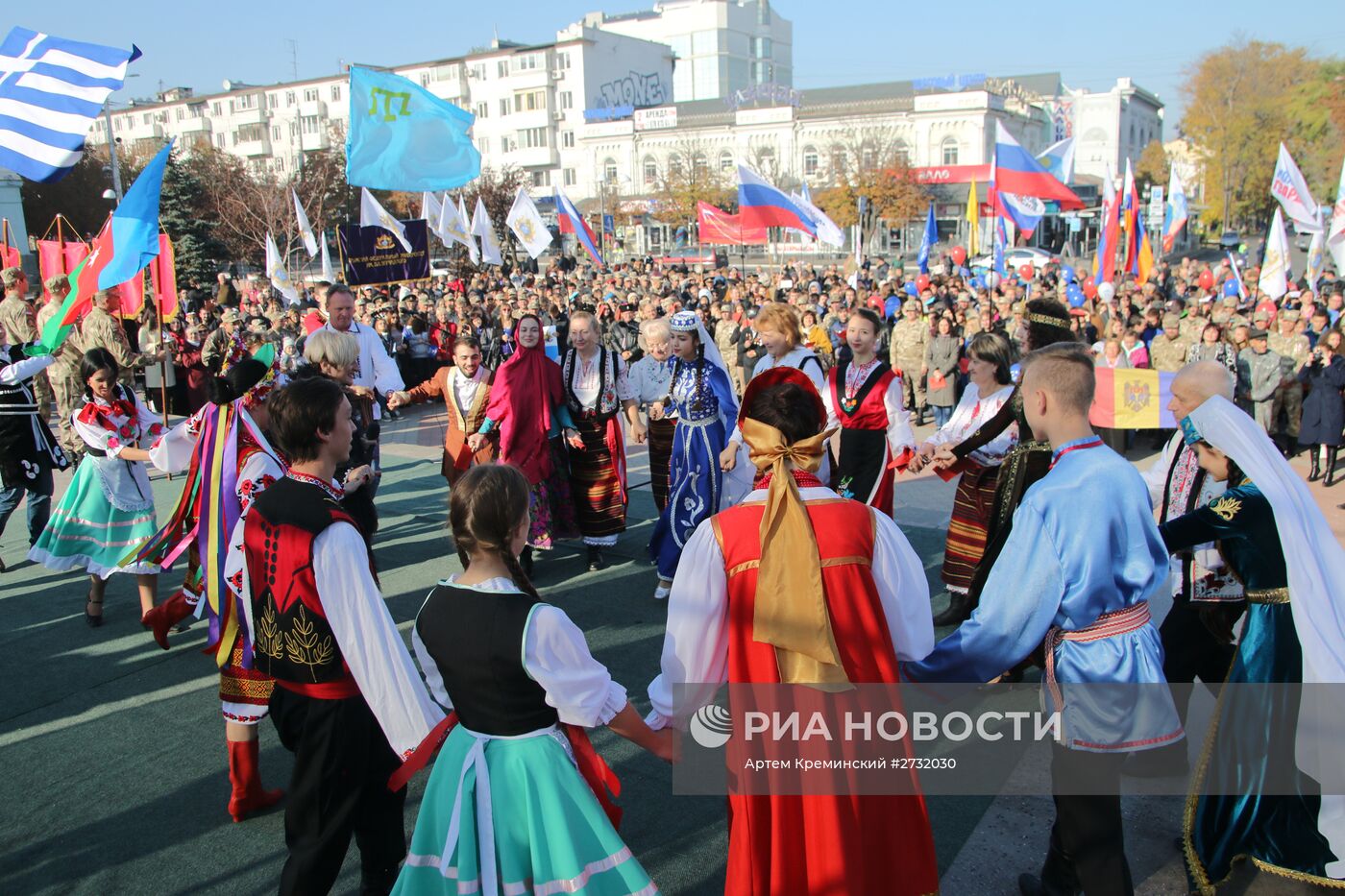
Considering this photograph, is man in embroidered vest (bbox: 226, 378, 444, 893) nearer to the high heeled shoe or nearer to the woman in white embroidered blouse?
the woman in white embroidered blouse

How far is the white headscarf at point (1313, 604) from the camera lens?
2.91 meters

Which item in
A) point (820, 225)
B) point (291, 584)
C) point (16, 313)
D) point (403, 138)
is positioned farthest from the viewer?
point (820, 225)

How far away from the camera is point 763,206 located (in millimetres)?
16531

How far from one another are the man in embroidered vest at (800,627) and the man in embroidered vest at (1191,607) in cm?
139

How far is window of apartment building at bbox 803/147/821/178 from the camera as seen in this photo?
6519 centimetres

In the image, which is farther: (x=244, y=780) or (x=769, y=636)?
(x=244, y=780)

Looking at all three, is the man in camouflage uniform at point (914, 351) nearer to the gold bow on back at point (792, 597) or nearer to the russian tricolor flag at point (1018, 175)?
the russian tricolor flag at point (1018, 175)

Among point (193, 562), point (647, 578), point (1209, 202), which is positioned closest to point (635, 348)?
point (647, 578)

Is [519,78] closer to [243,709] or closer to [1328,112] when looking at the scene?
[1328,112]

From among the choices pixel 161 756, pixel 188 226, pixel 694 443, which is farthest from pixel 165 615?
pixel 188 226

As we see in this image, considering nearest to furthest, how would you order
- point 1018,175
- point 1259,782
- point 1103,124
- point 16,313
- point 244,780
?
1. point 1259,782
2. point 244,780
3. point 16,313
4. point 1018,175
5. point 1103,124

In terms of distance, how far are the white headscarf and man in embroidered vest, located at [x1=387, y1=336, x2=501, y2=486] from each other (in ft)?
15.9

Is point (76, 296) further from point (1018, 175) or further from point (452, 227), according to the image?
point (452, 227)

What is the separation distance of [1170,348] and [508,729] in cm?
1050
